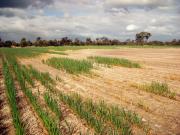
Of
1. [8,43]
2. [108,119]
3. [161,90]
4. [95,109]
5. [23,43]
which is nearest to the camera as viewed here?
[108,119]

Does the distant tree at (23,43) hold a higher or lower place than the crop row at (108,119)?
lower

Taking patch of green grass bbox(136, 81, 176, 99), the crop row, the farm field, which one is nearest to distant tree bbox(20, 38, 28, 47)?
the farm field

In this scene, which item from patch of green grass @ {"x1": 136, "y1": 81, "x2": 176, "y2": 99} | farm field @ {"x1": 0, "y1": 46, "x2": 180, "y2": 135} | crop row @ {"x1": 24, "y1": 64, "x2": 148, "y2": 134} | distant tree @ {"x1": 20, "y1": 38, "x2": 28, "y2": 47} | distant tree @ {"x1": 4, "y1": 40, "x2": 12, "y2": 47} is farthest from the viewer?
distant tree @ {"x1": 20, "y1": 38, "x2": 28, "y2": 47}

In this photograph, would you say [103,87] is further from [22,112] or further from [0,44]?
[0,44]

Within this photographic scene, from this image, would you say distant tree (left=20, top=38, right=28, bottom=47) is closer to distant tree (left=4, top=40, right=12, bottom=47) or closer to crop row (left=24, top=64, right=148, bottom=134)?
distant tree (left=4, top=40, right=12, bottom=47)

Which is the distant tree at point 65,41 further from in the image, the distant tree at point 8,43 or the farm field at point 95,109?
the farm field at point 95,109

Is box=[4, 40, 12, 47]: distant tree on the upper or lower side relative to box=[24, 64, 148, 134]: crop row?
lower

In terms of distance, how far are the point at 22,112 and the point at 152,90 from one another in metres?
5.28

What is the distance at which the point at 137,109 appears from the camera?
780 cm

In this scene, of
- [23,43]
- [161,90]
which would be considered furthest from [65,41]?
[161,90]

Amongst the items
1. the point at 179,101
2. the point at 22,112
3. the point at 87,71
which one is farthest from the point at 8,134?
the point at 87,71

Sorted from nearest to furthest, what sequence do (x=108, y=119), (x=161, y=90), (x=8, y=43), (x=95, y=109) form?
(x=108, y=119) < (x=95, y=109) < (x=161, y=90) < (x=8, y=43)

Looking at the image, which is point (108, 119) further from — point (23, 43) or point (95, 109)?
point (23, 43)

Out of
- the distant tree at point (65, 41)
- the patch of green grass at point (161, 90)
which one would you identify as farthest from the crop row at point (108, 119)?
the distant tree at point (65, 41)
